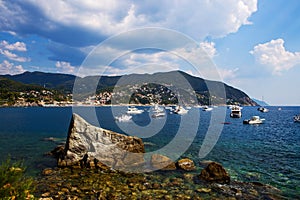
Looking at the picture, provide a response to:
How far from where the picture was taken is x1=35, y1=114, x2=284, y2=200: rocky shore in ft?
46.5

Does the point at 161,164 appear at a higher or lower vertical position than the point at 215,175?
lower

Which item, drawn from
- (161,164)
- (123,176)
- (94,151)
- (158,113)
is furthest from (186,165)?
(158,113)

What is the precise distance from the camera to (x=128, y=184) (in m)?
15.8

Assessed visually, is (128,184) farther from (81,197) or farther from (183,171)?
(183,171)

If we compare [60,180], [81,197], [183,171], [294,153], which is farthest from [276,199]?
[294,153]

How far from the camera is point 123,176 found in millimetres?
17562

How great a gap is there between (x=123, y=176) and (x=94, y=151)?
4.44 metres

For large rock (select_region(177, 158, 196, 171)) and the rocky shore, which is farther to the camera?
large rock (select_region(177, 158, 196, 171))

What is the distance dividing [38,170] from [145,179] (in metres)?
9.47

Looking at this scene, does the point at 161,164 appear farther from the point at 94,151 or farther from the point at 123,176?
the point at 94,151

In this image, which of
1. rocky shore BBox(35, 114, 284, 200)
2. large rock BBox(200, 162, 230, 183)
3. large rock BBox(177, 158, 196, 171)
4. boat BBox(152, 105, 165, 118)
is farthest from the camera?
boat BBox(152, 105, 165, 118)

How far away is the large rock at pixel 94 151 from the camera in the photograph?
19938 millimetres

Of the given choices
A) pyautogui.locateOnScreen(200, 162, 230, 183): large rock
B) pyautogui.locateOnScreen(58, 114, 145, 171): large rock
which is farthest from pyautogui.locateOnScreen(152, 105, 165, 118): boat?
pyautogui.locateOnScreen(200, 162, 230, 183): large rock

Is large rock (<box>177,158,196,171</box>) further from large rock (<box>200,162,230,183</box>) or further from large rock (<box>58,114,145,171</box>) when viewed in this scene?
large rock (<box>58,114,145,171</box>)
